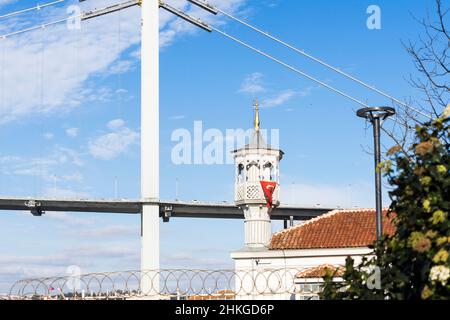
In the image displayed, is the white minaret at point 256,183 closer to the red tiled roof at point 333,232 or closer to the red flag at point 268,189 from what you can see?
the red flag at point 268,189

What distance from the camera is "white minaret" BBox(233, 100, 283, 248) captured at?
45.8 metres

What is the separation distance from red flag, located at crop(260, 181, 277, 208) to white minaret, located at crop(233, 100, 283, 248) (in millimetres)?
201

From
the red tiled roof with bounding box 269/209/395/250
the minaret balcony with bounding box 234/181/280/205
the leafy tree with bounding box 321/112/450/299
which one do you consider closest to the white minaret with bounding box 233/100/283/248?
the minaret balcony with bounding box 234/181/280/205

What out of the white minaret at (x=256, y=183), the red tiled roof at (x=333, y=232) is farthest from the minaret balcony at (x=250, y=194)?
the red tiled roof at (x=333, y=232)

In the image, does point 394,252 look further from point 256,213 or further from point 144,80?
point 144,80

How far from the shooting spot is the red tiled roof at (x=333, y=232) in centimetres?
3681

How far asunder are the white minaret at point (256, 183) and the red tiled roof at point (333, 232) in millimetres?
5912

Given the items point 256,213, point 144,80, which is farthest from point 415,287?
point 144,80

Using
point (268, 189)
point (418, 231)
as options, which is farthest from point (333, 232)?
point (418, 231)

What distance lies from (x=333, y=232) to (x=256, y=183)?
1041 centimetres

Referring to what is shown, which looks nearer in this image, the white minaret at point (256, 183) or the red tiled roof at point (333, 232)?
the red tiled roof at point (333, 232)

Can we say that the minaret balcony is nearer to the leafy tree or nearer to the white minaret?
the white minaret
